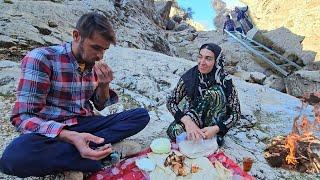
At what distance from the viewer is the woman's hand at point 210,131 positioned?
378 cm

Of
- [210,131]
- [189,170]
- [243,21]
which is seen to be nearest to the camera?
[189,170]

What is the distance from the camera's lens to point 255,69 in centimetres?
1352

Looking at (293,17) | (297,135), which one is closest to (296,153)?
(297,135)

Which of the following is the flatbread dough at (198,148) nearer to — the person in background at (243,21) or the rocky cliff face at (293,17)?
the rocky cliff face at (293,17)

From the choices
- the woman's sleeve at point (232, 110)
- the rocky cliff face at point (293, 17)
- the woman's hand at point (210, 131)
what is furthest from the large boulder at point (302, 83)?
the woman's hand at point (210, 131)

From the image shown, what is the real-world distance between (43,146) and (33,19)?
5.39m

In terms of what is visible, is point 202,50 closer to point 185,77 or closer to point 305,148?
point 185,77

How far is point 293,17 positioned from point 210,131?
50.1 feet

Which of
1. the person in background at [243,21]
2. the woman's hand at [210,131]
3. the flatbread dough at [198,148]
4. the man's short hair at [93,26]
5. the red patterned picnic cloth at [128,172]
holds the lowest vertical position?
the red patterned picnic cloth at [128,172]

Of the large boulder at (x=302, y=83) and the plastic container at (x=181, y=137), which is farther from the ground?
the large boulder at (x=302, y=83)

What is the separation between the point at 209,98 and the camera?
4.08m

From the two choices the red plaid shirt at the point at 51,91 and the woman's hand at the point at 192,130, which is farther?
the woman's hand at the point at 192,130

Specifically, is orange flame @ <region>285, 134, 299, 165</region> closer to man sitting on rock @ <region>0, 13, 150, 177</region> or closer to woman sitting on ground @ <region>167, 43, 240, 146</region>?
woman sitting on ground @ <region>167, 43, 240, 146</region>

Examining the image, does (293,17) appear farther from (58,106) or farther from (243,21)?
(58,106)
